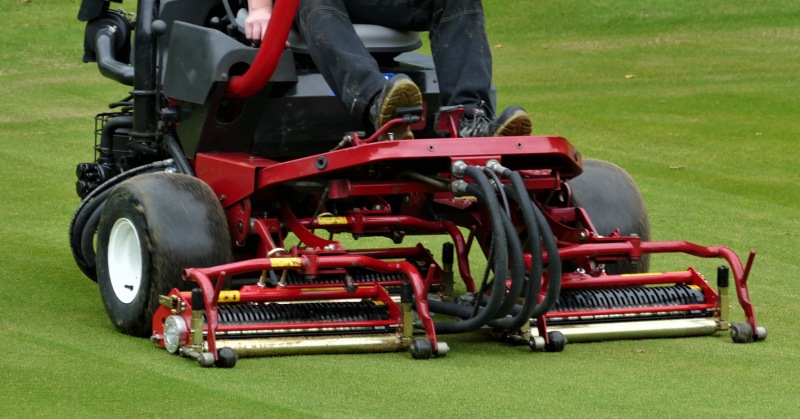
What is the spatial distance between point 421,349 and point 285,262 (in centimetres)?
63

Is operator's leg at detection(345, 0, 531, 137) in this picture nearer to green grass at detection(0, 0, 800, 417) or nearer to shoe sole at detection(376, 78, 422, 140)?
shoe sole at detection(376, 78, 422, 140)

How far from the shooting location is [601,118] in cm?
1359

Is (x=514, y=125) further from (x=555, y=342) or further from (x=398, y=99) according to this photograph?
(x=555, y=342)

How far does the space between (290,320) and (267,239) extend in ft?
1.76

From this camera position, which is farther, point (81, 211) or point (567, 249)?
point (81, 211)

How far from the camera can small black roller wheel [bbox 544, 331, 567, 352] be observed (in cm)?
607

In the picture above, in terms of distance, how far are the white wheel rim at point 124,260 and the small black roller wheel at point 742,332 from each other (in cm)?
242

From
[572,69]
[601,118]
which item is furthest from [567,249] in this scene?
[572,69]

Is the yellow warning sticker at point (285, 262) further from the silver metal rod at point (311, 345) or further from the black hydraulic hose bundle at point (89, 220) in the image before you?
the black hydraulic hose bundle at point (89, 220)

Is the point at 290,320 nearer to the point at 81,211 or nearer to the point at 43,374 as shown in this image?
the point at 43,374

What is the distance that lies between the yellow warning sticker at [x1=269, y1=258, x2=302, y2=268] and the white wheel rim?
81 centimetres

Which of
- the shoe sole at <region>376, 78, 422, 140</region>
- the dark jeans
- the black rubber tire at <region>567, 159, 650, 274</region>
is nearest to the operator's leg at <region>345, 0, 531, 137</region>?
the dark jeans

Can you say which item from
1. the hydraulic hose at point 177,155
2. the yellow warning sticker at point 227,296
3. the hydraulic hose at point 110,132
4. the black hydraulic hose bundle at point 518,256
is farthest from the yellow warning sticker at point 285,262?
the hydraulic hose at point 110,132

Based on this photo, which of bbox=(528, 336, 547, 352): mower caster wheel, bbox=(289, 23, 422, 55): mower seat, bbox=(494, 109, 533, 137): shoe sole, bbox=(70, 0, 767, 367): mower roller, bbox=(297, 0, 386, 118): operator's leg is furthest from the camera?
bbox=(289, 23, 422, 55): mower seat
